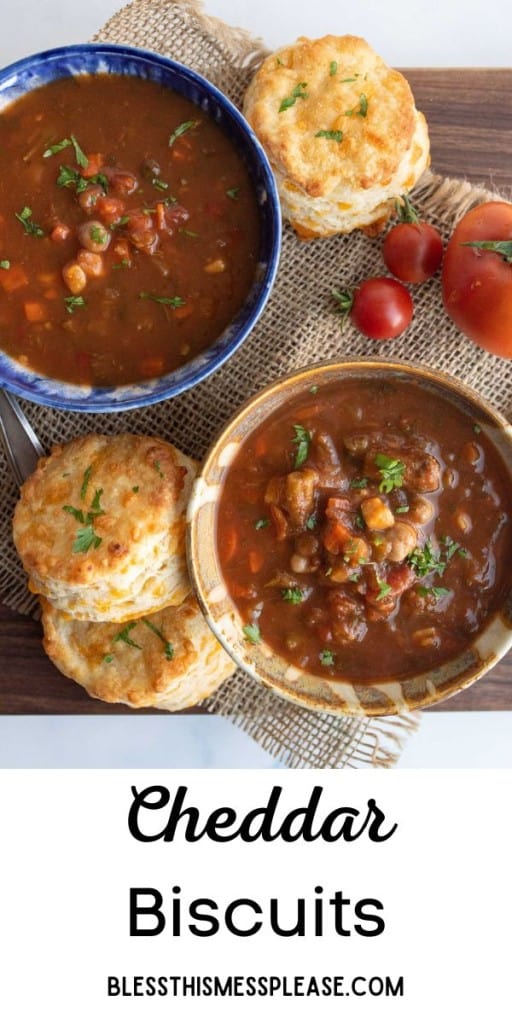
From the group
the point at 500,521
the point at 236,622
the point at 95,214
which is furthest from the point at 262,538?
the point at 95,214

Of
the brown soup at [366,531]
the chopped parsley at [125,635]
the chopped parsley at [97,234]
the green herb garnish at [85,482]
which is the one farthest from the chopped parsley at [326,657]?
the chopped parsley at [97,234]

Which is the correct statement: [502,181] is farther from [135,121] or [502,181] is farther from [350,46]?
[135,121]

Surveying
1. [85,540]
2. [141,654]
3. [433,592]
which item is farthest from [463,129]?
[141,654]

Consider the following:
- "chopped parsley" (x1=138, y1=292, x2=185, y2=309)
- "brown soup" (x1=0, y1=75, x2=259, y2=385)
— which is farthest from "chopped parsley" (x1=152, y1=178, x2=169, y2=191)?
"chopped parsley" (x1=138, y1=292, x2=185, y2=309)

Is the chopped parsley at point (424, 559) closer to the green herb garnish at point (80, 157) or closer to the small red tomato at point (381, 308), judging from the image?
the small red tomato at point (381, 308)

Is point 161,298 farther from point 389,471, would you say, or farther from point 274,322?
point 389,471

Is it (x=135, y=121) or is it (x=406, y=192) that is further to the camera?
(x=406, y=192)

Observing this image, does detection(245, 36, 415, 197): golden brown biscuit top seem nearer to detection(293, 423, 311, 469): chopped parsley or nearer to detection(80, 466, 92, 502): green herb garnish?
detection(293, 423, 311, 469): chopped parsley
